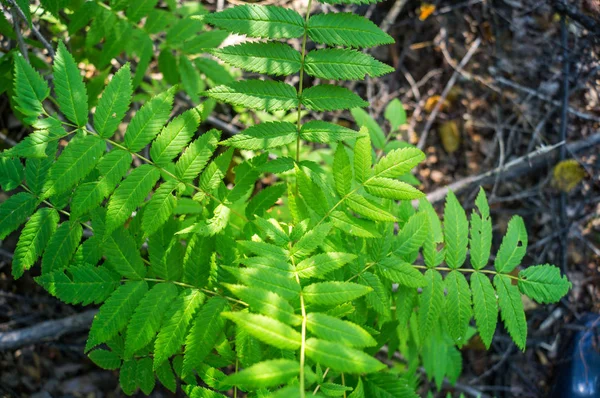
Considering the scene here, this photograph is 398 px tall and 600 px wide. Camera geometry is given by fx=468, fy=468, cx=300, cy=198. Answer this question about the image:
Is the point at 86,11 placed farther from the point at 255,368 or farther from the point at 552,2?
the point at 552,2

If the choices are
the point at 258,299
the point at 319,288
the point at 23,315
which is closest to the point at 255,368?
the point at 258,299

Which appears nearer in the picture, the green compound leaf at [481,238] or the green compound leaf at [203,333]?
the green compound leaf at [203,333]

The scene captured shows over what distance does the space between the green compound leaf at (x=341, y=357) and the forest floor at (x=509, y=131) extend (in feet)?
6.80

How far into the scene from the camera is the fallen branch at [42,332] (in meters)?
2.46

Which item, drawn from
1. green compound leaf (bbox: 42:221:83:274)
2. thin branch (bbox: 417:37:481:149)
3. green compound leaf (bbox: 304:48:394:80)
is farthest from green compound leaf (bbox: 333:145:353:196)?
thin branch (bbox: 417:37:481:149)

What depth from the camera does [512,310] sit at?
183cm

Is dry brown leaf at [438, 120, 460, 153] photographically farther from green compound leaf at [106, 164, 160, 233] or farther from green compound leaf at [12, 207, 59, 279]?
green compound leaf at [12, 207, 59, 279]

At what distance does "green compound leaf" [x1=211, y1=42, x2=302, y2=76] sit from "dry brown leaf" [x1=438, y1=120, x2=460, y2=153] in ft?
8.05

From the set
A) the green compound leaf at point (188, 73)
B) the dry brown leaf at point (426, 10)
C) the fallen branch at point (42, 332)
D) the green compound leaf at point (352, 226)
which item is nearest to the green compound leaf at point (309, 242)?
the green compound leaf at point (352, 226)

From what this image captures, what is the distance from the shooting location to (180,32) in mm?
2416

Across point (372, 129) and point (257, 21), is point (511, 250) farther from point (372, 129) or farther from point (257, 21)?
point (257, 21)

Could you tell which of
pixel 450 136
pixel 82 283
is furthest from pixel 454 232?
pixel 450 136

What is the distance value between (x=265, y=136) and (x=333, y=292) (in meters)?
0.68

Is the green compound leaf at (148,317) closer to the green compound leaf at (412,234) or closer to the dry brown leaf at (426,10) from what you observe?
the green compound leaf at (412,234)
